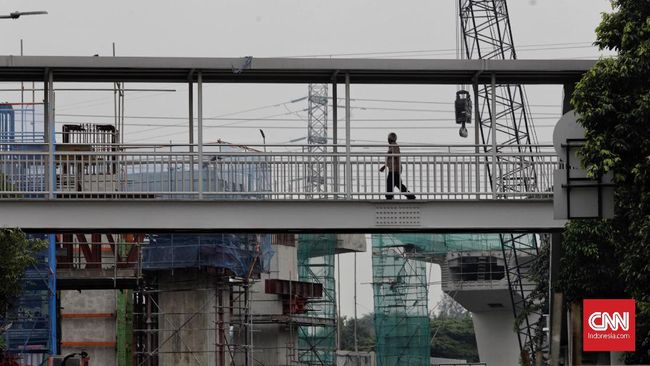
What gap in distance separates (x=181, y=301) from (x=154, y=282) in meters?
1.23

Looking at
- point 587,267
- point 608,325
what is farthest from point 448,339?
point 608,325

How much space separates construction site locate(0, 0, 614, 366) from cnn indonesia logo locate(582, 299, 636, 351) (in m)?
0.81

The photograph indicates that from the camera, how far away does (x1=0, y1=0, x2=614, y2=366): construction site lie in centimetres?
2117

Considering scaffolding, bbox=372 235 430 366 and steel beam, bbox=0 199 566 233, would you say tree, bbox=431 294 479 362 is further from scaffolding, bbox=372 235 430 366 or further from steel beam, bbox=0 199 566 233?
steel beam, bbox=0 199 566 233

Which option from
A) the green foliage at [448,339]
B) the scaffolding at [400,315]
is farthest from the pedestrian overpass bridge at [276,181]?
the green foliage at [448,339]

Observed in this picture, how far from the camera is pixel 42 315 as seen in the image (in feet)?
114

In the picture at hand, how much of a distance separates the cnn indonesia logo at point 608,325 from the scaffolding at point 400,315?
3875 centimetres

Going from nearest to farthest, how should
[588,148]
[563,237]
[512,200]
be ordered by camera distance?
[588,148], [512,200], [563,237]

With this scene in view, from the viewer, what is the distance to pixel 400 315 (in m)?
64.7

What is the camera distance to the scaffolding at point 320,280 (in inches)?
2184

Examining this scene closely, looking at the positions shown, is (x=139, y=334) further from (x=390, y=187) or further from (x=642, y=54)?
Answer: (x=642, y=54)

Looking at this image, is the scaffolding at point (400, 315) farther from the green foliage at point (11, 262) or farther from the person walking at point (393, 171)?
the person walking at point (393, 171)

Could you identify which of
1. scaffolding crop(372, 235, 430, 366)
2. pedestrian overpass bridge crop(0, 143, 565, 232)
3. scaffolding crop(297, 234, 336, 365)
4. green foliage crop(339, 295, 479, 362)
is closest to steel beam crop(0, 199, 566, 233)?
pedestrian overpass bridge crop(0, 143, 565, 232)

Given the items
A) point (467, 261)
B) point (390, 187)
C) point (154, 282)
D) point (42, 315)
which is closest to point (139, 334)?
point (154, 282)
